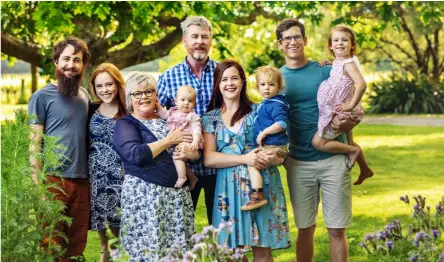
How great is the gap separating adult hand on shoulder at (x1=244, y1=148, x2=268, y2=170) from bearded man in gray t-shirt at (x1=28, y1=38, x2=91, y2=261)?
3.41 ft

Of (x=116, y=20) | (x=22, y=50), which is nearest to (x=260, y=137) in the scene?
(x=116, y=20)

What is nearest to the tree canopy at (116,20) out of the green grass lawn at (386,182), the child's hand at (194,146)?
the green grass lawn at (386,182)

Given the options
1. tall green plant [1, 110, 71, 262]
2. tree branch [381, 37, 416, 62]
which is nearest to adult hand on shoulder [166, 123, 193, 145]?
tall green plant [1, 110, 71, 262]

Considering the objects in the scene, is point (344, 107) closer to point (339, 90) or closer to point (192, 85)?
point (339, 90)

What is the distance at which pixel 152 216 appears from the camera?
181 inches

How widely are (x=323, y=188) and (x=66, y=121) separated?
5.39ft

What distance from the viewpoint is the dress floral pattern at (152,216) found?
459 cm

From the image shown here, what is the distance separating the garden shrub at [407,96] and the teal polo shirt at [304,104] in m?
17.5

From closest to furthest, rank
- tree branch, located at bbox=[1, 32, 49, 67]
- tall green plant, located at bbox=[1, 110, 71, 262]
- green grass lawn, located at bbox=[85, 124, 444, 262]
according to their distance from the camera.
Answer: tall green plant, located at bbox=[1, 110, 71, 262] < green grass lawn, located at bbox=[85, 124, 444, 262] < tree branch, located at bbox=[1, 32, 49, 67]

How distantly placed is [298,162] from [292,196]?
0.24 meters

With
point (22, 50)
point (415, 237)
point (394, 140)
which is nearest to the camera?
point (415, 237)

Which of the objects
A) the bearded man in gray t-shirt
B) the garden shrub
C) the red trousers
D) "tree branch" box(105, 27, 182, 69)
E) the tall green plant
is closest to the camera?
the tall green plant

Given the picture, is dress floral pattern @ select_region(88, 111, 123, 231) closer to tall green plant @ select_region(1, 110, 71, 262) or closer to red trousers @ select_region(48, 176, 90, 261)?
red trousers @ select_region(48, 176, 90, 261)

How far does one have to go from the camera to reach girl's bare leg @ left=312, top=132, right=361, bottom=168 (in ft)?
16.8
